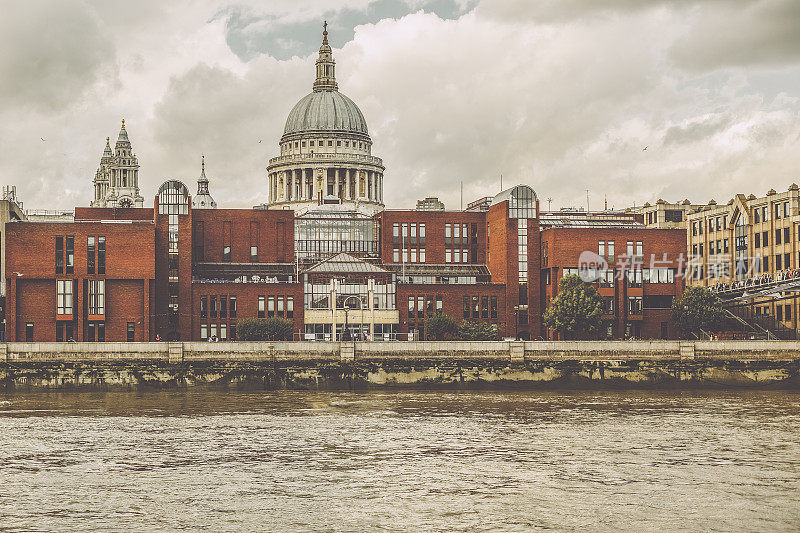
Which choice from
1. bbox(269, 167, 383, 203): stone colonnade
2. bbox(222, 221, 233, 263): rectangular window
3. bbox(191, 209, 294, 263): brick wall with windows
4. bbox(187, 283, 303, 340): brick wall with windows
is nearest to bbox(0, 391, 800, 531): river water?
bbox(187, 283, 303, 340): brick wall with windows

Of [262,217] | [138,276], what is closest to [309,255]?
[262,217]

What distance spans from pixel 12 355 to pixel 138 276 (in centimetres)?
2276

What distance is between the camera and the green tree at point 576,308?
358ft

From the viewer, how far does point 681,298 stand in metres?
119

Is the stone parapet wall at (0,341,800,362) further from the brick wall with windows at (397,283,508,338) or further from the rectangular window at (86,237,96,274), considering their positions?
the brick wall with windows at (397,283,508,338)

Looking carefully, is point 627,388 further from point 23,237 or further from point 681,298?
point 23,237

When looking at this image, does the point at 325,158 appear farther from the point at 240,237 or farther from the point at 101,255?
the point at 101,255

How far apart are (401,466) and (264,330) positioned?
203 ft

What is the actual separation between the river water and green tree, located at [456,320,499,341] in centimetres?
3488

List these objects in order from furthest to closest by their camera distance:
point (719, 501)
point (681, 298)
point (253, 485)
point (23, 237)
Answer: point (681, 298)
point (23, 237)
point (253, 485)
point (719, 501)

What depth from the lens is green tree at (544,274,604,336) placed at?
109062mm

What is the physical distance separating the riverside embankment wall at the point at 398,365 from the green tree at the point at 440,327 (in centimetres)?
2401

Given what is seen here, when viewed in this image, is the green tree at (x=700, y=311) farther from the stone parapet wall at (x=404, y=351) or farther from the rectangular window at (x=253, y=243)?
the rectangular window at (x=253, y=243)

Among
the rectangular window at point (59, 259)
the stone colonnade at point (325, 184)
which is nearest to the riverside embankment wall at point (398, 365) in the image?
the rectangular window at point (59, 259)
